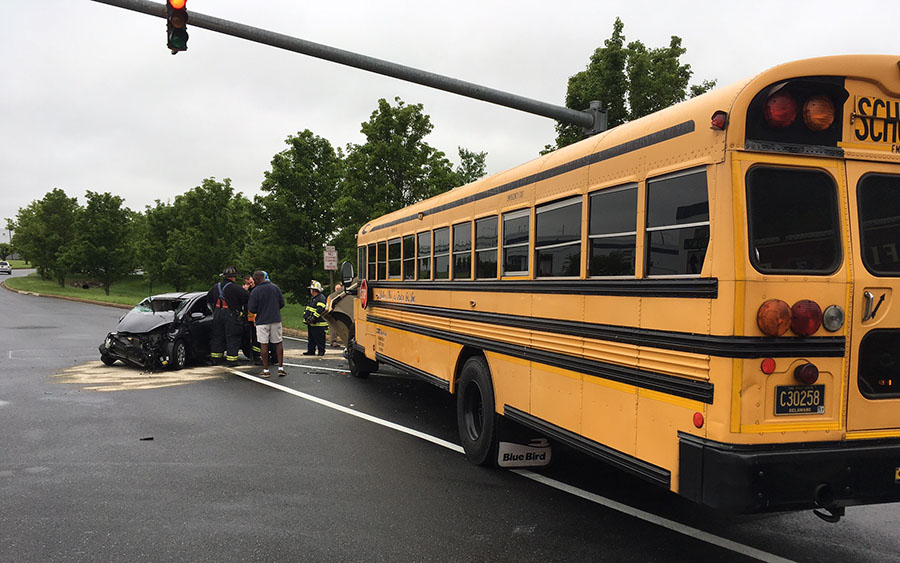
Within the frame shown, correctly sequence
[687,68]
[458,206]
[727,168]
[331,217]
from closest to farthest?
[727,168]
[458,206]
[687,68]
[331,217]

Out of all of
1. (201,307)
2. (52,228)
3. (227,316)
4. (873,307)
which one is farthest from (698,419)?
(52,228)

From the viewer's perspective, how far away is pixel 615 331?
409 cm

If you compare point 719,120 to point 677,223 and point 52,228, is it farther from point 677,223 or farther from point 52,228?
point 52,228

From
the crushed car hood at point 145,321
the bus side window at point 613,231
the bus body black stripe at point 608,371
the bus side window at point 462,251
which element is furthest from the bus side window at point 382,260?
the bus side window at point 613,231

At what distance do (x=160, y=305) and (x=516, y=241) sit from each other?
379 inches

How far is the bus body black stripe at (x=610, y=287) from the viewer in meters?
3.40

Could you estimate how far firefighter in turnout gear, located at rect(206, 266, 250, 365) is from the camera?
1216cm

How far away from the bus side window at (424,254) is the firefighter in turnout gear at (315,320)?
5775 mm

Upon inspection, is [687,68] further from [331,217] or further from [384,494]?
[384,494]

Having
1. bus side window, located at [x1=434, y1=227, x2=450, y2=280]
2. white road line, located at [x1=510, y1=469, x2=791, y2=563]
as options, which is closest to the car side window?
bus side window, located at [x1=434, y1=227, x2=450, y2=280]

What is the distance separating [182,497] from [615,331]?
3637 mm

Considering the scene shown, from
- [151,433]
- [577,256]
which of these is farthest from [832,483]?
[151,433]

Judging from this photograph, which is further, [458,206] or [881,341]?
[458,206]

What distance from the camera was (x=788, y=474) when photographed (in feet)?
10.6
